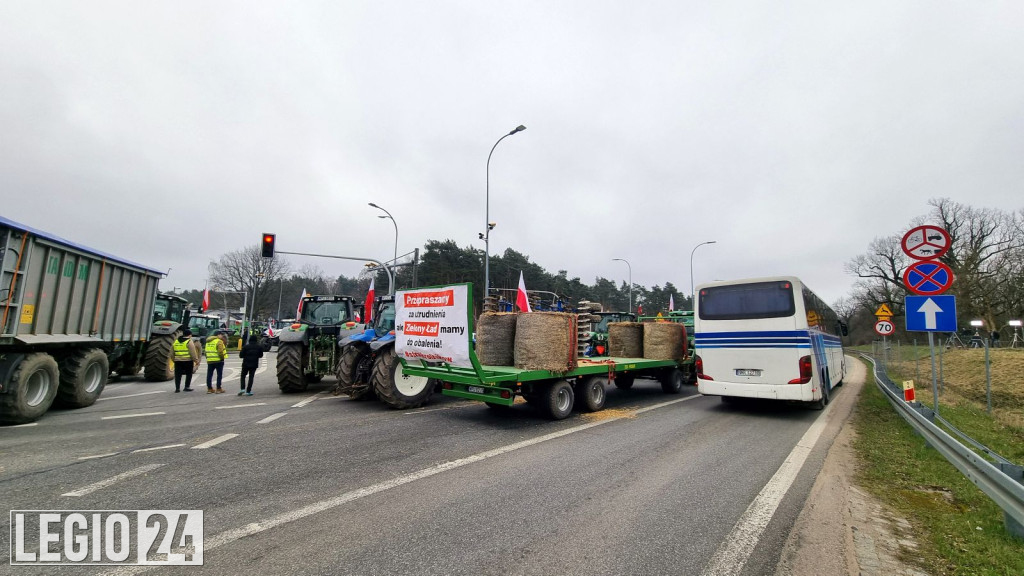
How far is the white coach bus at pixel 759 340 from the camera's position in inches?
322

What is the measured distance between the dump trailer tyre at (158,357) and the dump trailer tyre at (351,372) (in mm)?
7656

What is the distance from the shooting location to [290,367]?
10617 millimetres

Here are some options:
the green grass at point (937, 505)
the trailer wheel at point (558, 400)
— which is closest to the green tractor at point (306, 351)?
the trailer wheel at point (558, 400)

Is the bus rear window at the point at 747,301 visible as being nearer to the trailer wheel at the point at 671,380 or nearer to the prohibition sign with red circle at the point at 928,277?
the prohibition sign with red circle at the point at 928,277

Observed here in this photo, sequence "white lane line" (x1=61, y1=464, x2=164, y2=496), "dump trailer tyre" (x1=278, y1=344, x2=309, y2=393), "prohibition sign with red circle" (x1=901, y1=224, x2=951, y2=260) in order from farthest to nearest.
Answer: "dump trailer tyre" (x1=278, y1=344, x2=309, y2=393) → "prohibition sign with red circle" (x1=901, y1=224, x2=951, y2=260) → "white lane line" (x1=61, y1=464, x2=164, y2=496)

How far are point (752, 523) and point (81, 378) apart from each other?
11.3 metres

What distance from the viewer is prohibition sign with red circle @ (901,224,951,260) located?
650cm

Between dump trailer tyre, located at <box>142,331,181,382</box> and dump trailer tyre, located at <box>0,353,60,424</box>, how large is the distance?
603cm

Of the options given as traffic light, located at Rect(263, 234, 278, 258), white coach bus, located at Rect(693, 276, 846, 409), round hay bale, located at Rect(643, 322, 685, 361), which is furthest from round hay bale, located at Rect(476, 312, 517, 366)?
traffic light, located at Rect(263, 234, 278, 258)

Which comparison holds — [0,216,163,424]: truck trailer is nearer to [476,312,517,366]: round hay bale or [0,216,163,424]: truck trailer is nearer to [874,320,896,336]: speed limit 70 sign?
[476,312,517,366]: round hay bale

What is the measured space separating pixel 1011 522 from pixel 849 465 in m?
2.22

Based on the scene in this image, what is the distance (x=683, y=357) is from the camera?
38.2 feet

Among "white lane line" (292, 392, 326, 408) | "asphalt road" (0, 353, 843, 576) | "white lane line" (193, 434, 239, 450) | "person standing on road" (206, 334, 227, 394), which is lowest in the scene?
"white lane line" (292, 392, 326, 408)

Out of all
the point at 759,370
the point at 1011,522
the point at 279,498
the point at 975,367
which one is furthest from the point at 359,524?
the point at 975,367
